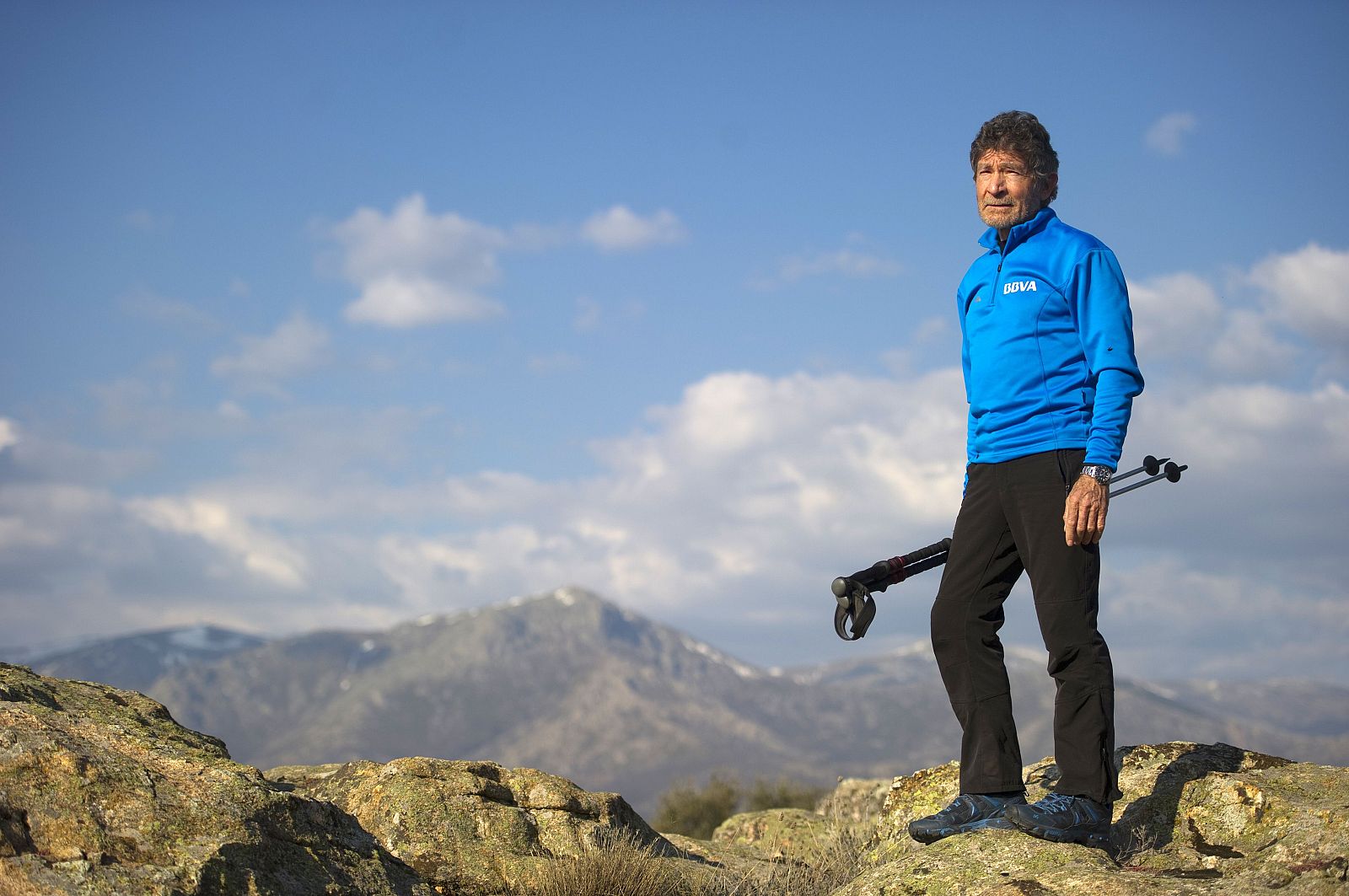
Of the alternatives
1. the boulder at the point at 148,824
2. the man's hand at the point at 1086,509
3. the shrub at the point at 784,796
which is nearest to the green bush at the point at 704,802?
the shrub at the point at 784,796

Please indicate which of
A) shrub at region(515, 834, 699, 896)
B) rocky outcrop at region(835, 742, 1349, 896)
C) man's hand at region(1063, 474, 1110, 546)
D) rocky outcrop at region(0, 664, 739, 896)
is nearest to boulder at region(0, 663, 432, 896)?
rocky outcrop at region(0, 664, 739, 896)

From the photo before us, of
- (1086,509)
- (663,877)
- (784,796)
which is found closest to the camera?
(1086,509)

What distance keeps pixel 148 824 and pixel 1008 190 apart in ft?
14.3

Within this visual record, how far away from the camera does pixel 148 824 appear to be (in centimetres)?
460

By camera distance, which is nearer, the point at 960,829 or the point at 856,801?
the point at 960,829

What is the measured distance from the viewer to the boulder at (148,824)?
14.1 ft

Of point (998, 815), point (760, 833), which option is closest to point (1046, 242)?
point (998, 815)

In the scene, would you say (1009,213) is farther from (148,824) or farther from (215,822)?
(148,824)

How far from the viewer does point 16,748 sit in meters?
4.67

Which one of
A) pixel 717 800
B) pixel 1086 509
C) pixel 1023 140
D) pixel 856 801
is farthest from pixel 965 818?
pixel 717 800

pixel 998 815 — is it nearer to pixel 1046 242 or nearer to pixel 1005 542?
pixel 1005 542

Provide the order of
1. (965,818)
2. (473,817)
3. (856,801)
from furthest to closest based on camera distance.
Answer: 1. (856,801)
2. (473,817)
3. (965,818)

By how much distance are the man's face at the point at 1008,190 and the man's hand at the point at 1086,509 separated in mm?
1289

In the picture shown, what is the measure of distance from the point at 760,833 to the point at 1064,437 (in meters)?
6.54
